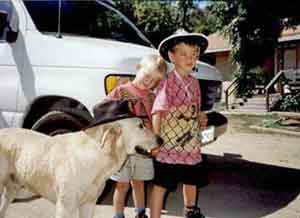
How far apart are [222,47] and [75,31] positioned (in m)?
27.1

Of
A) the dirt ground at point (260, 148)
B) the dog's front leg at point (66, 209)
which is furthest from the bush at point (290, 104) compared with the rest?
the dog's front leg at point (66, 209)

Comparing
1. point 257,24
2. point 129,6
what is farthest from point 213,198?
point 129,6

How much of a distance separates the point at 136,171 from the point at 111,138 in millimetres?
839

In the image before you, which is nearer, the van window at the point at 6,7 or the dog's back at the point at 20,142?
the dog's back at the point at 20,142

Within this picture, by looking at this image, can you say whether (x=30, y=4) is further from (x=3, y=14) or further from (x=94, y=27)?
(x=94, y=27)

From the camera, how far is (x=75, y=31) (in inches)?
189

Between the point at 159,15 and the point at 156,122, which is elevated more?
the point at 159,15

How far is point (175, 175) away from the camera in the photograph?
11.2 feet

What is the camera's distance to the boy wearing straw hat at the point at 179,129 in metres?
→ 3.40

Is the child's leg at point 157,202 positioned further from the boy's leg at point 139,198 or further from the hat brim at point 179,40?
the hat brim at point 179,40

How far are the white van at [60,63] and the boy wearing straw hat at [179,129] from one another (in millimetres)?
699

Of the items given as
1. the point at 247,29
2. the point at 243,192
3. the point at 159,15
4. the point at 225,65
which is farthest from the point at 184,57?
the point at 225,65

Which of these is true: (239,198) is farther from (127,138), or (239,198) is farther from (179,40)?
(127,138)

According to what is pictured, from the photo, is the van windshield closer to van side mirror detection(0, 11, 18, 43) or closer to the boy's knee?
van side mirror detection(0, 11, 18, 43)
